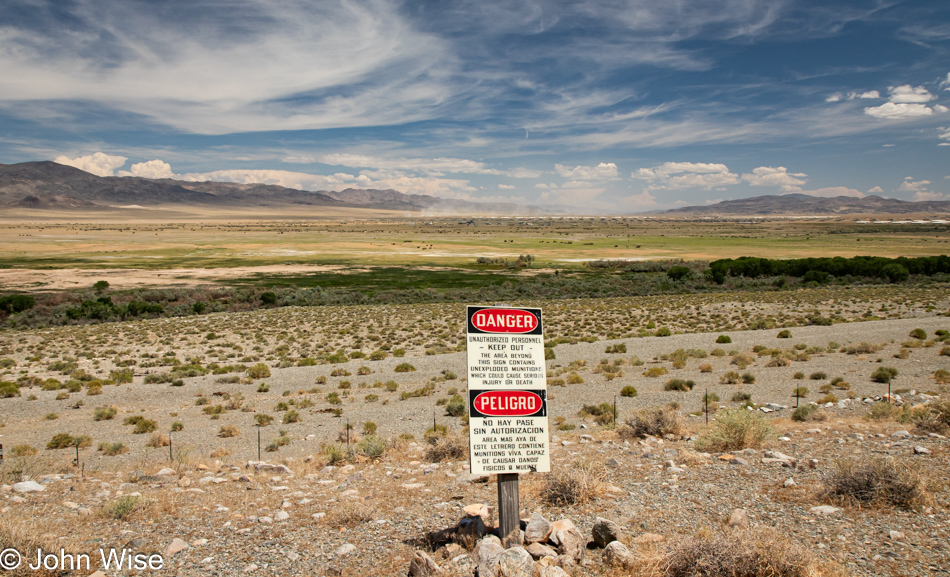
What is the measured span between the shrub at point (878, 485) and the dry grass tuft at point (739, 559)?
1983 mm

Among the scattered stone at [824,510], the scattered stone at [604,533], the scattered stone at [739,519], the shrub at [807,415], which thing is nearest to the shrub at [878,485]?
the scattered stone at [824,510]

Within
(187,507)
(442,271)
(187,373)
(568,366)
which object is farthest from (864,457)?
(442,271)

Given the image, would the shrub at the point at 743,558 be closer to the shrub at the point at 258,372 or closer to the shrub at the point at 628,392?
the shrub at the point at 628,392

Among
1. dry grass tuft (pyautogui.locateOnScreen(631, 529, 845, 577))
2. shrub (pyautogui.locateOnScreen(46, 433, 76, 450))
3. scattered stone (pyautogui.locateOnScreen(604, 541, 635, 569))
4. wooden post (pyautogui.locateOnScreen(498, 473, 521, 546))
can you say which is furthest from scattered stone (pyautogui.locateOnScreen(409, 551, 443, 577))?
shrub (pyautogui.locateOnScreen(46, 433, 76, 450))

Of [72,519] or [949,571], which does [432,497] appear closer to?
[72,519]

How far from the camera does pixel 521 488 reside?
311 inches

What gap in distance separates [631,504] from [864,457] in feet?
10.8

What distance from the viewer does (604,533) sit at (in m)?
5.67

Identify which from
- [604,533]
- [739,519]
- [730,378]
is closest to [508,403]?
[604,533]

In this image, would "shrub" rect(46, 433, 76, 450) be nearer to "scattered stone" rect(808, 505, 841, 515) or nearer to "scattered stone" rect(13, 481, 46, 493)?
"scattered stone" rect(13, 481, 46, 493)

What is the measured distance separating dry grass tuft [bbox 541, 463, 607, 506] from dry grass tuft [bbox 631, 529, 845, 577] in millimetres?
1937

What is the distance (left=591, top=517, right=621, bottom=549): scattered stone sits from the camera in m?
5.62

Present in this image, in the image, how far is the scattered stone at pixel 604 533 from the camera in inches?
221

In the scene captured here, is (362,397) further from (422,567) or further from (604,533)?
(604,533)
